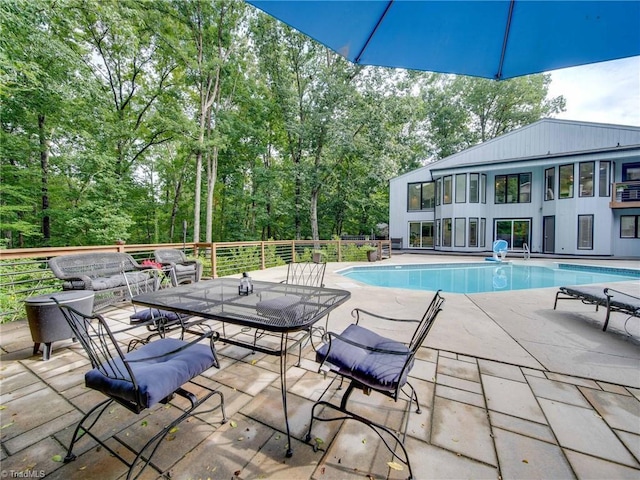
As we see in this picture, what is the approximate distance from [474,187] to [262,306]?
14690 mm

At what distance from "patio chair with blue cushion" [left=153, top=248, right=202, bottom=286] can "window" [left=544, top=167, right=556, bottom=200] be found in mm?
14986

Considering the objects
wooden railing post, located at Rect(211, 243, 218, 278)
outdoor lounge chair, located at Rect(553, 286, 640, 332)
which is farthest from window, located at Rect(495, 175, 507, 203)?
wooden railing post, located at Rect(211, 243, 218, 278)

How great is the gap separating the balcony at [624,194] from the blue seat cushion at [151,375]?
15.8m

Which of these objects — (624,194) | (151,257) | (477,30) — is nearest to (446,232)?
(624,194)

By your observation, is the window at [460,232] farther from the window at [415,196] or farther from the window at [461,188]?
the window at [415,196]

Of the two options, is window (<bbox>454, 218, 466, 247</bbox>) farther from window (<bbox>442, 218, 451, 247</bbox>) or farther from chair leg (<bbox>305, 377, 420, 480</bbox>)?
chair leg (<bbox>305, 377, 420, 480</bbox>)

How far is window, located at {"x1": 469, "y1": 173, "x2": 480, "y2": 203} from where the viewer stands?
13.5 m

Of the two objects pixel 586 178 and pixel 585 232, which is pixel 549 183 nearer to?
pixel 586 178

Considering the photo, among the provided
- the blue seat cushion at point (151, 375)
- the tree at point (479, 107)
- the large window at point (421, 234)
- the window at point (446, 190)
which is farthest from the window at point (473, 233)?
the blue seat cushion at point (151, 375)

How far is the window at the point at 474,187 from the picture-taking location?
1355 cm

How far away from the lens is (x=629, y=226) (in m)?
11.1

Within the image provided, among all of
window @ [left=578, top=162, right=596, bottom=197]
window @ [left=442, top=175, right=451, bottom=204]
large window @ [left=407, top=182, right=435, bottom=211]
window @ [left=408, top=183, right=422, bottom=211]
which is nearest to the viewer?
window @ [left=578, top=162, right=596, bottom=197]

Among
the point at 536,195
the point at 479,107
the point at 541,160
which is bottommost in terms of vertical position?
the point at 536,195

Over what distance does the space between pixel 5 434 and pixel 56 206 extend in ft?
39.2
